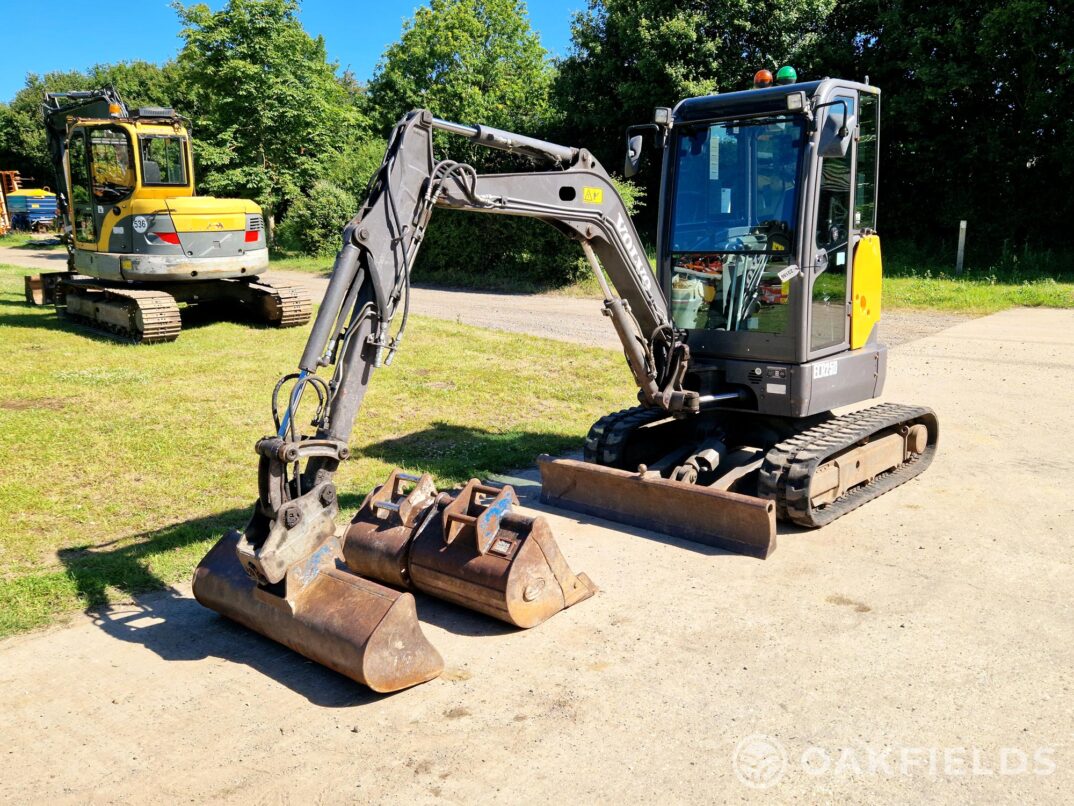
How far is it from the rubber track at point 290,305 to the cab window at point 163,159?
2088 millimetres

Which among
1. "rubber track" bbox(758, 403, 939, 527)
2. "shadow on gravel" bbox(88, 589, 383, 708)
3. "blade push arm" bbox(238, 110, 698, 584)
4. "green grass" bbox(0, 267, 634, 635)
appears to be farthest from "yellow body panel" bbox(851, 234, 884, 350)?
"shadow on gravel" bbox(88, 589, 383, 708)

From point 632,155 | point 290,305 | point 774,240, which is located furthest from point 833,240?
point 290,305

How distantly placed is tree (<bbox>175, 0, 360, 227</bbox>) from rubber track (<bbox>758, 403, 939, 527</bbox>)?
23348 millimetres

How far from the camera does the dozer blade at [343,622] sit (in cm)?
412

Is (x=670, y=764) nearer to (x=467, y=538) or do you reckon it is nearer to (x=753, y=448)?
(x=467, y=538)

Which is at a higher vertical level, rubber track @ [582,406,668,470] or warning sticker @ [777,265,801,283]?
warning sticker @ [777,265,801,283]

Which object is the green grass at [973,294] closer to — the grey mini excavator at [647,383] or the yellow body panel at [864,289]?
the grey mini excavator at [647,383]

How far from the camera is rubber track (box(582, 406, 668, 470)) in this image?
6910 mm

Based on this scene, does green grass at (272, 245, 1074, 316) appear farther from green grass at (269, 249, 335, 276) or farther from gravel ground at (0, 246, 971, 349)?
green grass at (269, 249, 335, 276)

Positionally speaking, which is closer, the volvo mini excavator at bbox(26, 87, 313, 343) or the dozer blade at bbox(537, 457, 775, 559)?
the dozer blade at bbox(537, 457, 775, 559)

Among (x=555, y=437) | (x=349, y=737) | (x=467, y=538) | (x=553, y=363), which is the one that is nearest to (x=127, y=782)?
(x=349, y=737)

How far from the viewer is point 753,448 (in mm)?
7379

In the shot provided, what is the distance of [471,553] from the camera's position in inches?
194

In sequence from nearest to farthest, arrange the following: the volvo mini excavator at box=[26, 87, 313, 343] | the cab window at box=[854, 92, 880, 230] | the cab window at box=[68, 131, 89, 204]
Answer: the cab window at box=[854, 92, 880, 230] → the volvo mini excavator at box=[26, 87, 313, 343] → the cab window at box=[68, 131, 89, 204]
